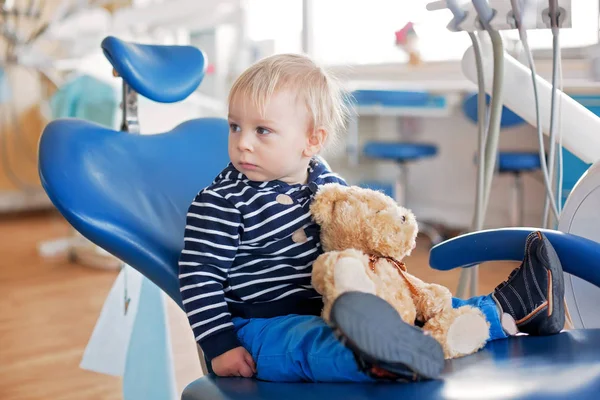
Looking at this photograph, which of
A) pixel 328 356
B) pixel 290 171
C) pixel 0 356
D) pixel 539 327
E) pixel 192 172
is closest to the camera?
pixel 328 356

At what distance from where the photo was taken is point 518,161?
141 inches

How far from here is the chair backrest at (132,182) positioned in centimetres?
133

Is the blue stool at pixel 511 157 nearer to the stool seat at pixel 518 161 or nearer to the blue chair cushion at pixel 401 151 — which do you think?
the stool seat at pixel 518 161

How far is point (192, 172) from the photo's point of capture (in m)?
1.57

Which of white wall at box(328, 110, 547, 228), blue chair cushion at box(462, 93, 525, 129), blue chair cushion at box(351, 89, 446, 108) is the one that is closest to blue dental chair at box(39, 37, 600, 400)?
blue chair cushion at box(462, 93, 525, 129)

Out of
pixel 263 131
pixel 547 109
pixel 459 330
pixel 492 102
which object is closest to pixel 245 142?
pixel 263 131

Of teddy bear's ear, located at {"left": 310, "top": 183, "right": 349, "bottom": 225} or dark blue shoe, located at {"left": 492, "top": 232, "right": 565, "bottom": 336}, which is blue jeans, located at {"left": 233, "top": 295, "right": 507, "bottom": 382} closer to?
dark blue shoe, located at {"left": 492, "top": 232, "right": 565, "bottom": 336}

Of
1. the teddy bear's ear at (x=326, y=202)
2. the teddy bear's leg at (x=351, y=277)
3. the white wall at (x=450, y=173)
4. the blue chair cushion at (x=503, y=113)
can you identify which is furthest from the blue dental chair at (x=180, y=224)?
the white wall at (x=450, y=173)

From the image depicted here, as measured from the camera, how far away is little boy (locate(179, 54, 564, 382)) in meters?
1.12

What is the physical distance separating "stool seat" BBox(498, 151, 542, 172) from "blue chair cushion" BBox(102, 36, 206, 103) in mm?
2254

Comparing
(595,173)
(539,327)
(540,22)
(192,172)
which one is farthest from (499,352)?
(192,172)

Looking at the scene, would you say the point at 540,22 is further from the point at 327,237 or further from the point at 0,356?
the point at 0,356

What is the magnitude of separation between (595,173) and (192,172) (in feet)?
2.50

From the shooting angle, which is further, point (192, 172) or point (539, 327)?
point (192, 172)
